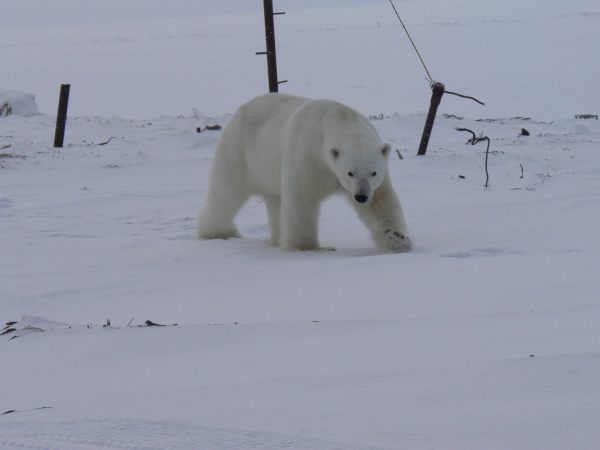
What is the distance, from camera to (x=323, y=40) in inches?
1756

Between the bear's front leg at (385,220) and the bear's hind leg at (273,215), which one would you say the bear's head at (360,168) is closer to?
the bear's front leg at (385,220)

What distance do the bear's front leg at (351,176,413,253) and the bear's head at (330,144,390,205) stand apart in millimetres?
172

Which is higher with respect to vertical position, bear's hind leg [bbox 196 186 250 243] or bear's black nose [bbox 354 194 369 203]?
bear's black nose [bbox 354 194 369 203]

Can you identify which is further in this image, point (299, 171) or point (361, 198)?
point (299, 171)

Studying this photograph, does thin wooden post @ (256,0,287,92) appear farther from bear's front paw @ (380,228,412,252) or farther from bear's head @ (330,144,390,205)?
bear's front paw @ (380,228,412,252)

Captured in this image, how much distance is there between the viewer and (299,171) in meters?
4.87

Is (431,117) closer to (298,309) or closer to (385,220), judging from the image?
(385,220)

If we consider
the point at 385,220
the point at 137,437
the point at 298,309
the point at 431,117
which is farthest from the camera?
the point at 431,117

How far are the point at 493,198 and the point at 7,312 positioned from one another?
3900 millimetres

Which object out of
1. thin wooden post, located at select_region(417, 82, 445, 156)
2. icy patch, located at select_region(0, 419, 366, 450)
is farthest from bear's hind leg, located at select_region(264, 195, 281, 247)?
icy patch, located at select_region(0, 419, 366, 450)

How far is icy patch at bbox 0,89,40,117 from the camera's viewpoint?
13.6m

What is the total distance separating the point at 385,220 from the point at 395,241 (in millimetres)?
197

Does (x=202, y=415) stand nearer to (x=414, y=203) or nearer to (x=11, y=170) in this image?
(x=414, y=203)

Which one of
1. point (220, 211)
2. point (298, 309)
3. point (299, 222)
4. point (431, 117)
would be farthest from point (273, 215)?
point (431, 117)
